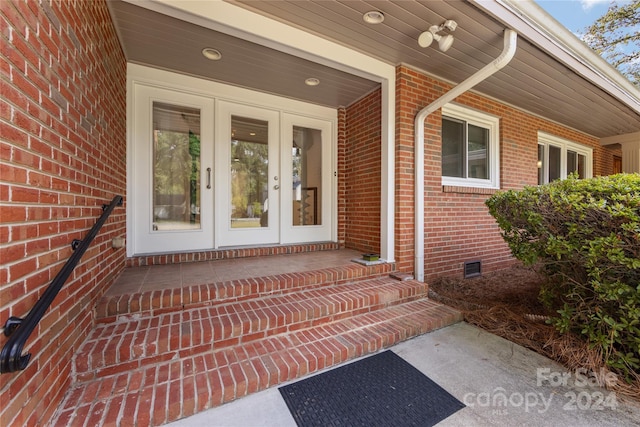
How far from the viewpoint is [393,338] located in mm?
2111

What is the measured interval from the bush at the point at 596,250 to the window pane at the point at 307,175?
2.54 m

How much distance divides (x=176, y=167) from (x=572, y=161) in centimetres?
805

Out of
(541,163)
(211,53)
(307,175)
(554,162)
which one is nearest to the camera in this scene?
(211,53)

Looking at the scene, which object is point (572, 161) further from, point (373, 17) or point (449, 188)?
point (373, 17)

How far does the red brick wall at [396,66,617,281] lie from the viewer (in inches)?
126

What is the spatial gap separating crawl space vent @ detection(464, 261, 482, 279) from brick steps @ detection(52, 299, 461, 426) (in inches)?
74.4

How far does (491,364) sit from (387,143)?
238 centimetres

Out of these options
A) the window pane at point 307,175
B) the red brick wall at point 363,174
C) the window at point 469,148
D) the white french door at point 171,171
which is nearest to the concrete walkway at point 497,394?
the red brick wall at point 363,174

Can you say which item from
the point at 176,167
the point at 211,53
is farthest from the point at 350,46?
the point at 176,167

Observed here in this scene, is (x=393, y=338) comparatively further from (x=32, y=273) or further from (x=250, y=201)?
(x=250, y=201)

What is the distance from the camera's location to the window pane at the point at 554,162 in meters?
5.47

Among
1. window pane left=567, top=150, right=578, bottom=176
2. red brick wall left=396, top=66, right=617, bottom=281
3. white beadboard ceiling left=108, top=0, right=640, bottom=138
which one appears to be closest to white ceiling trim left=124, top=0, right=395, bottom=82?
white beadboard ceiling left=108, top=0, right=640, bottom=138

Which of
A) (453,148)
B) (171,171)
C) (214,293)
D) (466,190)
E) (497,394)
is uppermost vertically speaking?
(453,148)

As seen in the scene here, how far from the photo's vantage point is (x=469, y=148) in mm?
4094
